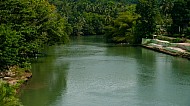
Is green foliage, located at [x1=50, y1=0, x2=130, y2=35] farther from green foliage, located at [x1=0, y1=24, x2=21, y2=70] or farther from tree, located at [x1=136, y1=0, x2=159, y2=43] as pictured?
green foliage, located at [x1=0, y1=24, x2=21, y2=70]

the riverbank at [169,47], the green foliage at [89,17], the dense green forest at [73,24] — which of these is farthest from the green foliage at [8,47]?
the green foliage at [89,17]

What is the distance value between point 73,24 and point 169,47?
149ft

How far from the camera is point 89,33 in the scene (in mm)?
91000

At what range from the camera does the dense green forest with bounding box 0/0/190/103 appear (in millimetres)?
24250

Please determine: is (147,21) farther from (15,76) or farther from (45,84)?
(15,76)

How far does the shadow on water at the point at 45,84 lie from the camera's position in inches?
882

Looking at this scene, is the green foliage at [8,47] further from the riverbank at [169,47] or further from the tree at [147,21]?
the tree at [147,21]

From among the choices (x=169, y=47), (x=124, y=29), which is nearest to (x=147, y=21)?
(x=124, y=29)

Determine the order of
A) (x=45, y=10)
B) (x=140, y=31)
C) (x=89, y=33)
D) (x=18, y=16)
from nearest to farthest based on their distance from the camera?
(x=18, y=16)
(x=45, y=10)
(x=140, y=31)
(x=89, y=33)

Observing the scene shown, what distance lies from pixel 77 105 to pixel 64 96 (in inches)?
89.8

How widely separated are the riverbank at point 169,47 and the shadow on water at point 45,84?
1343 centimetres

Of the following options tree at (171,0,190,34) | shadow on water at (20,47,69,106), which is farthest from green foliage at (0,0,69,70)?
tree at (171,0,190,34)

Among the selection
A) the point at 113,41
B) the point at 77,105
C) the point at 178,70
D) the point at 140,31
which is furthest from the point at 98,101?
the point at 113,41

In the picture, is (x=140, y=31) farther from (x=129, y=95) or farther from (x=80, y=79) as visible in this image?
(x=129, y=95)
